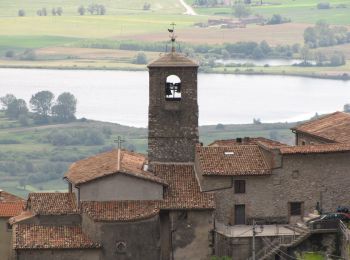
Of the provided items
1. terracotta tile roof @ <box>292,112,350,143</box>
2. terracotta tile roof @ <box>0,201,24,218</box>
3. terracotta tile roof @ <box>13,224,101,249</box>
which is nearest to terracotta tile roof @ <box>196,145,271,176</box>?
terracotta tile roof @ <box>292,112,350,143</box>

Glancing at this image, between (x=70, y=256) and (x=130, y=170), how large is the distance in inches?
155

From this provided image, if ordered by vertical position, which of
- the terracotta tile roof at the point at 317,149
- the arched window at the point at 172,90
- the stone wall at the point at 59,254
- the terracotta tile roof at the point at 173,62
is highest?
the terracotta tile roof at the point at 173,62

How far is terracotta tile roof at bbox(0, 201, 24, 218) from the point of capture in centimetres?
6116

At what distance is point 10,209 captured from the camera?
2434 inches

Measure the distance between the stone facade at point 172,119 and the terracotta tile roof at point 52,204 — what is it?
3.88 metres

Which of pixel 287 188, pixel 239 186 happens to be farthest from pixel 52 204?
pixel 287 188

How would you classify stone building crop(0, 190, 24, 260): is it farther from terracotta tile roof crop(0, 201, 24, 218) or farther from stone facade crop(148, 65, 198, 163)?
stone facade crop(148, 65, 198, 163)

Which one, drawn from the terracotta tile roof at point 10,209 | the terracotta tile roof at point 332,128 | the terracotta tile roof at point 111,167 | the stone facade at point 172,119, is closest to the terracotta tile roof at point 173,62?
the stone facade at point 172,119

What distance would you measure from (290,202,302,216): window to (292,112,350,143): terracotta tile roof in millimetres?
3043

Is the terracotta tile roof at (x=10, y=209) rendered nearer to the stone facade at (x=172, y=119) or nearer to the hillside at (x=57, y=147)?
the stone facade at (x=172, y=119)

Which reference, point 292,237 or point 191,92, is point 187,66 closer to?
point 191,92

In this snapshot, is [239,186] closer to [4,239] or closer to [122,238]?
[122,238]

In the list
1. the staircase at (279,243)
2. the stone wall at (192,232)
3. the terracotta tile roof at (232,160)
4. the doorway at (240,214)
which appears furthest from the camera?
the doorway at (240,214)

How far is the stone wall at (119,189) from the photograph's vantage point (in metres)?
55.2
